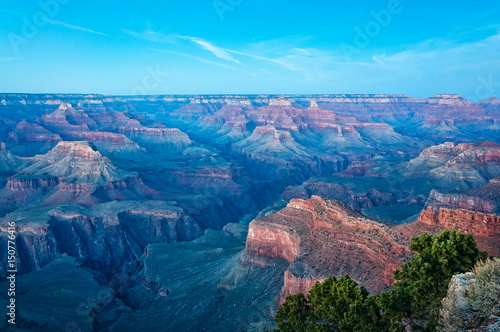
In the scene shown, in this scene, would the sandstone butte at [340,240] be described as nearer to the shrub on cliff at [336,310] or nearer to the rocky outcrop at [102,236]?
the shrub on cliff at [336,310]

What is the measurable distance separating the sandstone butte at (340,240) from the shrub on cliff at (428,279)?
16.7 meters

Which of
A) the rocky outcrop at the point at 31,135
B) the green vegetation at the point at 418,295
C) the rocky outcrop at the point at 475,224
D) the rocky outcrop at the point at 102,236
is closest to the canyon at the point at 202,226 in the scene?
the rocky outcrop at the point at 475,224

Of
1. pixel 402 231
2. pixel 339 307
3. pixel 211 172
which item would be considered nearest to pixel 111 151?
pixel 211 172

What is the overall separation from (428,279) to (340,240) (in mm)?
25323

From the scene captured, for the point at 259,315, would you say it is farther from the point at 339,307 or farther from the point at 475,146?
the point at 475,146

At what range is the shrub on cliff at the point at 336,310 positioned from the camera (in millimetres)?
20391

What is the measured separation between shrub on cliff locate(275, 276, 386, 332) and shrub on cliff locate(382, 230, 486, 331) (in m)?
0.90

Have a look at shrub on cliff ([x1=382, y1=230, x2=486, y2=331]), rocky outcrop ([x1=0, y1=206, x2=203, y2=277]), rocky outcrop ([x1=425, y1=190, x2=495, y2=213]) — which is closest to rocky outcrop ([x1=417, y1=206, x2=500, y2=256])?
shrub on cliff ([x1=382, y1=230, x2=486, y2=331])

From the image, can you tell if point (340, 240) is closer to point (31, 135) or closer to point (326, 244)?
point (326, 244)

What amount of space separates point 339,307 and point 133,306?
4699cm

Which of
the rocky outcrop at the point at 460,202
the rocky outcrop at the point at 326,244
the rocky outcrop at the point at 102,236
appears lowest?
the rocky outcrop at the point at 102,236

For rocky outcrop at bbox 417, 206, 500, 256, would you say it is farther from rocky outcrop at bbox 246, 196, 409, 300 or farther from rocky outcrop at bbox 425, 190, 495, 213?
rocky outcrop at bbox 425, 190, 495, 213

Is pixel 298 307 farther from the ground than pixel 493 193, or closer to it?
farther from the ground

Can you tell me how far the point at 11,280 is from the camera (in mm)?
55875
